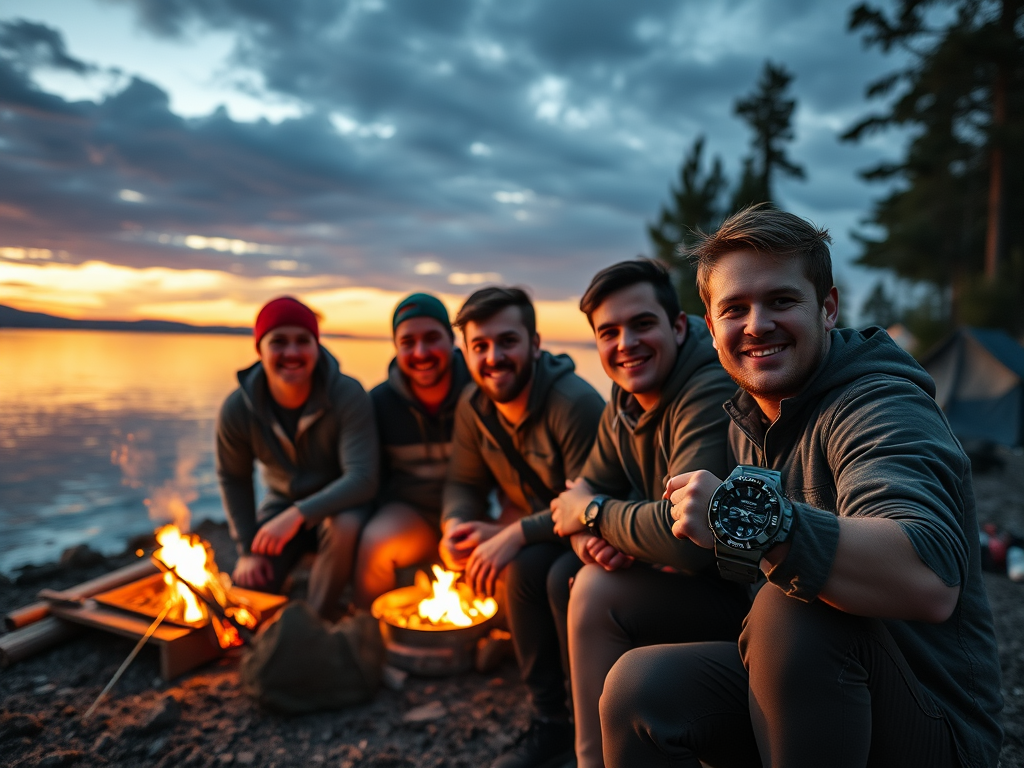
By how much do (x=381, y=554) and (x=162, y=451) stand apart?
1048cm

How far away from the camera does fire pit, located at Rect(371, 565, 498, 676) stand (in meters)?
3.45

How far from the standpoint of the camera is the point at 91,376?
74.1ft

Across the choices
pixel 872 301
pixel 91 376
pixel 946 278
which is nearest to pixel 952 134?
pixel 946 278

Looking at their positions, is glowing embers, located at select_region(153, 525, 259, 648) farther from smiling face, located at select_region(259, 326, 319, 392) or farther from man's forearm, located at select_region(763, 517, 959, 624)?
man's forearm, located at select_region(763, 517, 959, 624)

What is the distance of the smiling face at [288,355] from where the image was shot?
4.04 m

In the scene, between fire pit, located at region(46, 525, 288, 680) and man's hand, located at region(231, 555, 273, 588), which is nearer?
fire pit, located at region(46, 525, 288, 680)

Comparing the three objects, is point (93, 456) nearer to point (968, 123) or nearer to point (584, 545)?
point (584, 545)

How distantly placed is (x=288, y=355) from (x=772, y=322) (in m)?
3.09

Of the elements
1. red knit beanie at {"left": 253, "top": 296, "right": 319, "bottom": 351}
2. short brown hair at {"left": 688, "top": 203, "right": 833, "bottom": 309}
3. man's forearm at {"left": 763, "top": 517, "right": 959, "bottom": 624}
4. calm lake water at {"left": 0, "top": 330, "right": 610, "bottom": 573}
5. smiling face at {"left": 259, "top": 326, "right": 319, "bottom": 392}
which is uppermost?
short brown hair at {"left": 688, "top": 203, "right": 833, "bottom": 309}

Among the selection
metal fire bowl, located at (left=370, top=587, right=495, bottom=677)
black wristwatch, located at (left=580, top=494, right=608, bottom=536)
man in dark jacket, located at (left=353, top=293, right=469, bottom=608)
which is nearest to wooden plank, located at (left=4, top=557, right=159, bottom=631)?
man in dark jacket, located at (left=353, top=293, right=469, bottom=608)

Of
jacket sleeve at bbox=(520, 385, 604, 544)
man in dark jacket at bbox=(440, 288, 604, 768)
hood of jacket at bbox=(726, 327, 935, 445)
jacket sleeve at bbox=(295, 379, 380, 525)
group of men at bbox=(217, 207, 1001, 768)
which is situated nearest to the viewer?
group of men at bbox=(217, 207, 1001, 768)

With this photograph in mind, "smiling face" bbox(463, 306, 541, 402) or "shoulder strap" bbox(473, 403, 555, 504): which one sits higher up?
"smiling face" bbox(463, 306, 541, 402)

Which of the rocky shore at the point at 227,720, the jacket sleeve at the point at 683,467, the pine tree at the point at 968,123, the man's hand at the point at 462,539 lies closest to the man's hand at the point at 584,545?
the jacket sleeve at the point at 683,467

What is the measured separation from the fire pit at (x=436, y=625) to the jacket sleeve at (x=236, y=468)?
1.09 meters
